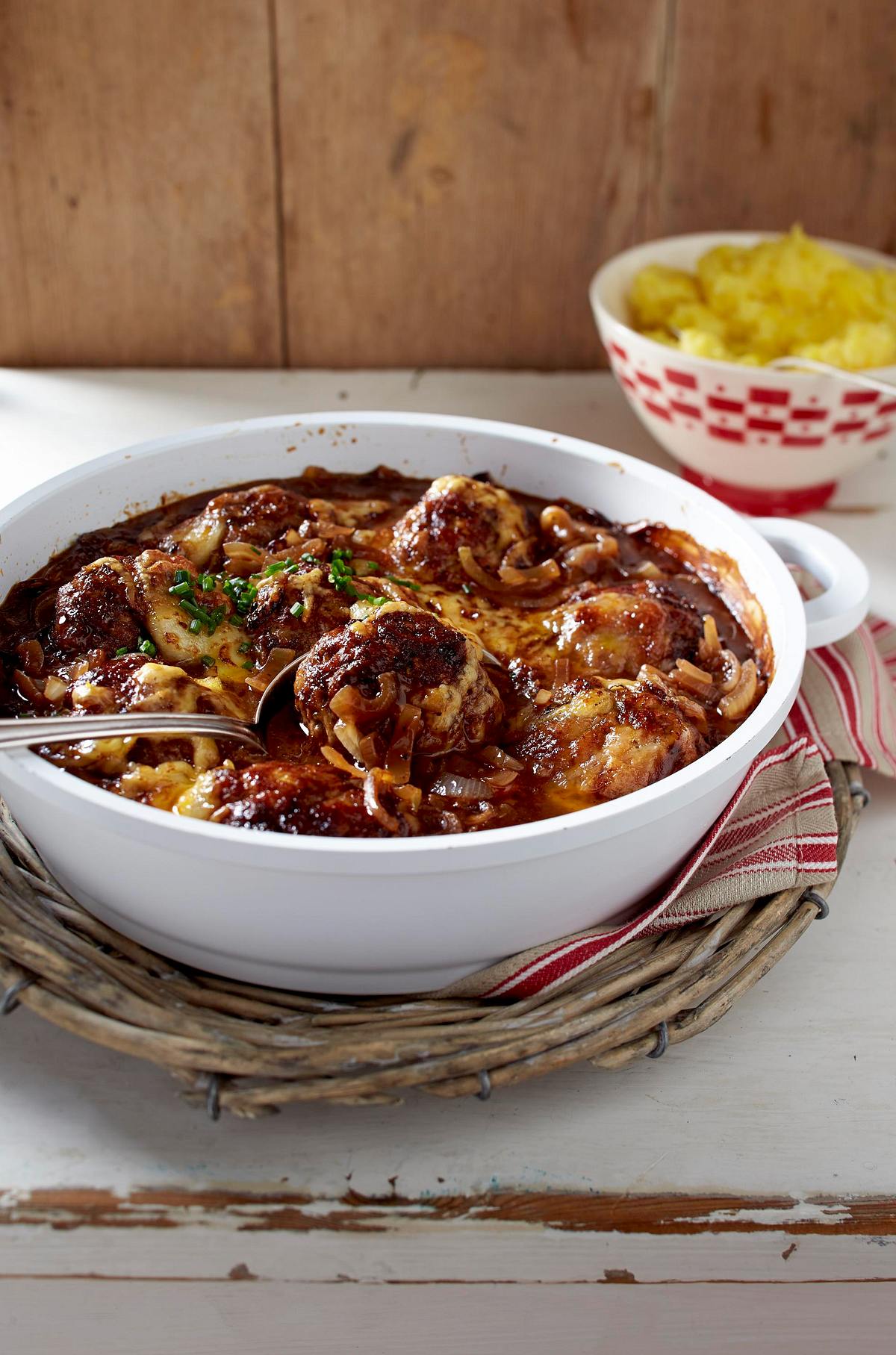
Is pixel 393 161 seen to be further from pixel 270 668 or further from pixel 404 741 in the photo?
pixel 404 741

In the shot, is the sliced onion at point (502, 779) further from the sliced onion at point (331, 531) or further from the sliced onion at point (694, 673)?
the sliced onion at point (331, 531)

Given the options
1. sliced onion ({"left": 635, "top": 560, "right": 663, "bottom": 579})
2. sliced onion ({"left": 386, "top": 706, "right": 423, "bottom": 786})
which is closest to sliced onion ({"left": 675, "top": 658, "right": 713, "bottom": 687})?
sliced onion ({"left": 635, "top": 560, "right": 663, "bottom": 579})

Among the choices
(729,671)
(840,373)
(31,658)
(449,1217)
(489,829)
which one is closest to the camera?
(449,1217)

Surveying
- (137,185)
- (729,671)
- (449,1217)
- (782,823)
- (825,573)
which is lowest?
(449,1217)

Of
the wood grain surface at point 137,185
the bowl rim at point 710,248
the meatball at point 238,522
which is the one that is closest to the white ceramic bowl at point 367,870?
the meatball at point 238,522

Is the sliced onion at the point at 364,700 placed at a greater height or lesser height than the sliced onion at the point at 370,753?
greater

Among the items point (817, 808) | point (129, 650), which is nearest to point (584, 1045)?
point (817, 808)

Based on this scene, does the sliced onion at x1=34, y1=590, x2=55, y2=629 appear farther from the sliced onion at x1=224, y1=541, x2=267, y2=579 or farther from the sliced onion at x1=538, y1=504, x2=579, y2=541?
the sliced onion at x1=538, y1=504, x2=579, y2=541

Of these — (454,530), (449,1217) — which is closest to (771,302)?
(454,530)
